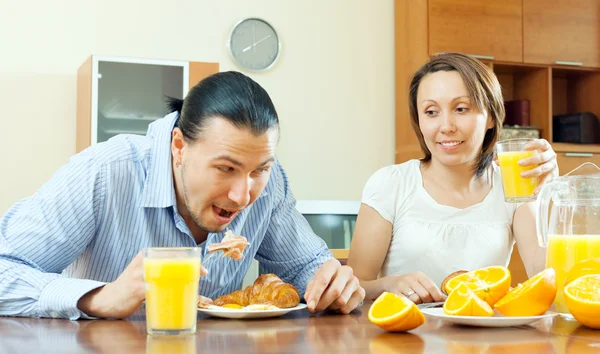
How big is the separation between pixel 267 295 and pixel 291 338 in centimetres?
38

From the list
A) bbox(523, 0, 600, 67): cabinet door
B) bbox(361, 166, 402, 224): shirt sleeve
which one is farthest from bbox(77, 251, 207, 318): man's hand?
bbox(523, 0, 600, 67): cabinet door

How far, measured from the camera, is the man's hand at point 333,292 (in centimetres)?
145

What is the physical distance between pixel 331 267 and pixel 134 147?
56cm

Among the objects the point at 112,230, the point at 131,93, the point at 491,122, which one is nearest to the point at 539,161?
the point at 491,122

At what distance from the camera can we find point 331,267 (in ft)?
5.13

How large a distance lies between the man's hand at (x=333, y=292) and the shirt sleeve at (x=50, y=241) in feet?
1.38

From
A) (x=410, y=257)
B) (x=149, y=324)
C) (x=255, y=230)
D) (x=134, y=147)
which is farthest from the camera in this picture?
(x=410, y=257)

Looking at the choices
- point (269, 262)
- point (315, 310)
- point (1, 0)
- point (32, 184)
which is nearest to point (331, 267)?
point (315, 310)

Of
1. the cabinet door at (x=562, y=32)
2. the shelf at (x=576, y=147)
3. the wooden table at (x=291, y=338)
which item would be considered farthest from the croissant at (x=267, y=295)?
the cabinet door at (x=562, y=32)

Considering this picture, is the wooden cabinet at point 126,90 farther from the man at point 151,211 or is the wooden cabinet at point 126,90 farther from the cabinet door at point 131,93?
the man at point 151,211

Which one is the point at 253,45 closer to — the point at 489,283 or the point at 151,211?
the point at 151,211

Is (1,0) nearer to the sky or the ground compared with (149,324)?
nearer to the sky

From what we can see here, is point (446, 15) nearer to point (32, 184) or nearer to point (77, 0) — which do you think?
point (77, 0)

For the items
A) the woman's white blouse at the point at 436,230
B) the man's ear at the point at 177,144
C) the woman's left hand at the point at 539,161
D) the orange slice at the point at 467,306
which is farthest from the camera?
the woman's white blouse at the point at 436,230
